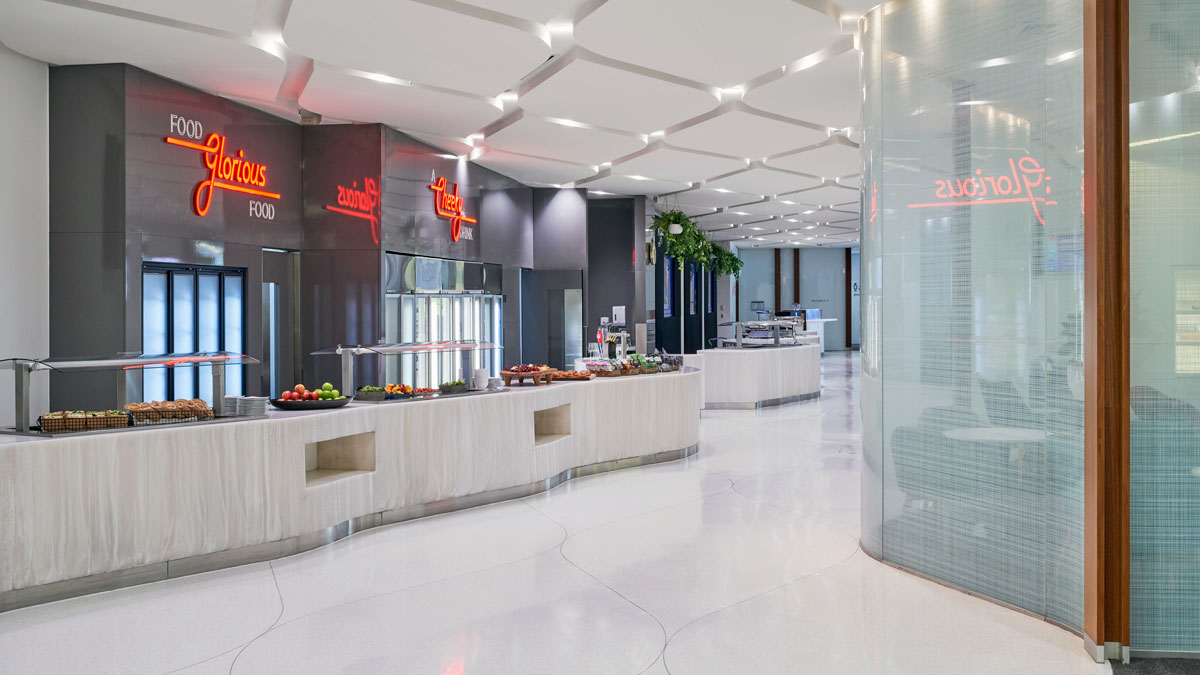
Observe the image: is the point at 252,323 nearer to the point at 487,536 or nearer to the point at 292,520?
the point at 292,520

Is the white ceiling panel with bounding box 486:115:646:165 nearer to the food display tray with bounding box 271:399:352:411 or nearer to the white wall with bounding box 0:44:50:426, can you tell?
the food display tray with bounding box 271:399:352:411

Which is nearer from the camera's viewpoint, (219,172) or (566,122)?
(219,172)

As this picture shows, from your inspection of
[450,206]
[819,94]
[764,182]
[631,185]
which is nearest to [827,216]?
[764,182]

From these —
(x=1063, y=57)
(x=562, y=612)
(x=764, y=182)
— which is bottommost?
(x=562, y=612)

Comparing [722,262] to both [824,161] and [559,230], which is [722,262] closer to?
[559,230]

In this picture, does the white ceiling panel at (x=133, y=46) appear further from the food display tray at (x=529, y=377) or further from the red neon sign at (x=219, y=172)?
the food display tray at (x=529, y=377)

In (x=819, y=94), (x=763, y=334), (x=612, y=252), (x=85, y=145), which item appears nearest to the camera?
(x=85, y=145)

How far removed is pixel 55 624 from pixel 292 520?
1.26m

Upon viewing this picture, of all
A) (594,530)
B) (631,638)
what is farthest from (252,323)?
(631,638)

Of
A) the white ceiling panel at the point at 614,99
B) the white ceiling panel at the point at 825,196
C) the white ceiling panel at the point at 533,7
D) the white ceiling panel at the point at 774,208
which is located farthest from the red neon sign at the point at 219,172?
the white ceiling panel at the point at 774,208

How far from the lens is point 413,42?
17.1 feet

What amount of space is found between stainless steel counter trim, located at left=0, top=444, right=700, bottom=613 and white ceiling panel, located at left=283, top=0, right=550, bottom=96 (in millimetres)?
3261

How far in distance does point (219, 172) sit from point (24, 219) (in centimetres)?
150

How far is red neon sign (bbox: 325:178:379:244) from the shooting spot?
25.4 ft
